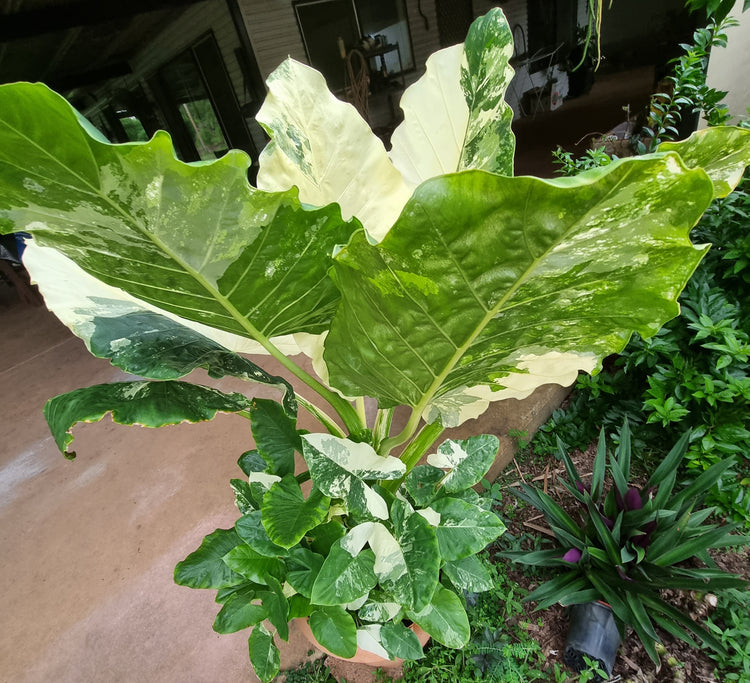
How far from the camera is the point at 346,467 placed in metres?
0.62

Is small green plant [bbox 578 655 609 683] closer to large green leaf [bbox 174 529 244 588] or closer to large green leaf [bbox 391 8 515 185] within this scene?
large green leaf [bbox 174 529 244 588]

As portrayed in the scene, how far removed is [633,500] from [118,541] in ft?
5.34

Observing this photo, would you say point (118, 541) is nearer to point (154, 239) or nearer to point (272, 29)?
point (154, 239)

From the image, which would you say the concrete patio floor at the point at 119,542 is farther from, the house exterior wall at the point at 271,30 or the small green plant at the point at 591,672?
the house exterior wall at the point at 271,30

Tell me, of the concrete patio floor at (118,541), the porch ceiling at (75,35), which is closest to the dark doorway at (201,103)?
the porch ceiling at (75,35)

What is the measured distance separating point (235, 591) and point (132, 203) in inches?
29.7

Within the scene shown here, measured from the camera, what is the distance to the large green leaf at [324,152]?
1.91 ft

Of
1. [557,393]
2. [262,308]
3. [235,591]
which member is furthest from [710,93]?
[235,591]

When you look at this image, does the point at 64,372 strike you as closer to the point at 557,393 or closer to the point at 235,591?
the point at 235,591

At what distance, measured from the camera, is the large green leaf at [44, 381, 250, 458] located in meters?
0.45

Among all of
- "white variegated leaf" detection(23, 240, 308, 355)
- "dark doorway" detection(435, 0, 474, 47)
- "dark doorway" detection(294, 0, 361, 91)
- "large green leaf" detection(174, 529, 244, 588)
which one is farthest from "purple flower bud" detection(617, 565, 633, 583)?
"dark doorway" detection(435, 0, 474, 47)

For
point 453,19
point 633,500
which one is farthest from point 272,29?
point 633,500

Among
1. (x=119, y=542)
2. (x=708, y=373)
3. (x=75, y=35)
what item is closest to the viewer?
(x=708, y=373)

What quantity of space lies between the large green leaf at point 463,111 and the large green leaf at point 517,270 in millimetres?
282
